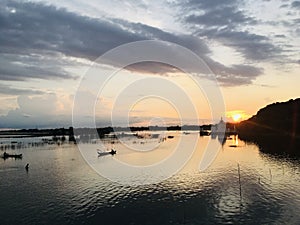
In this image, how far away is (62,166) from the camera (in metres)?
88.8

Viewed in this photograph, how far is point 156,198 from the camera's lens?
51406 mm

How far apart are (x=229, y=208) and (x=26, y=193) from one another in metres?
36.3

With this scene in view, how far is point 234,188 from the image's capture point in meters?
58.5

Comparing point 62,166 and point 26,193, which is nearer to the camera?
point 26,193

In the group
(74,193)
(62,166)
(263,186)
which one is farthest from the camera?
(62,166)

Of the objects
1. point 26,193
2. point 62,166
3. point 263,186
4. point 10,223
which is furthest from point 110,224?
point 62,166

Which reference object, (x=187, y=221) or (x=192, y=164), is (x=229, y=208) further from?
(x=192, y=164)

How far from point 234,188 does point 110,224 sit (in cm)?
2814

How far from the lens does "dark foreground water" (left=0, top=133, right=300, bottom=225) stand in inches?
1651

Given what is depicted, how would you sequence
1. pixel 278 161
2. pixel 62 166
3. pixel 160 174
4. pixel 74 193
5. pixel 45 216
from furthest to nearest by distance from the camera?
pixel 278 161
pixel 62 166
pixel 160 174
pixel 74 193
pixel 45 216

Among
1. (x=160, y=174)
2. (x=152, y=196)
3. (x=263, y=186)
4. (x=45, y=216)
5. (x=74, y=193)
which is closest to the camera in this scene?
(x=45, y=216)

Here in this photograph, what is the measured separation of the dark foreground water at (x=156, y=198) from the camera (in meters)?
41.9

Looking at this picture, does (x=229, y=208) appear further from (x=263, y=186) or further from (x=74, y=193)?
(x=74, y=193)

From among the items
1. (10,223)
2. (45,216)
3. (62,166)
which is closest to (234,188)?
(45,216)
